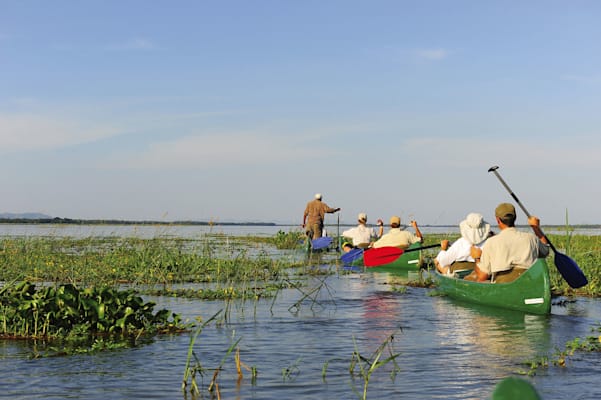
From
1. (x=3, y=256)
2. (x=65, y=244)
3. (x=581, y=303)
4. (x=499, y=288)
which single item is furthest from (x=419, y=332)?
(x=65, y=244)

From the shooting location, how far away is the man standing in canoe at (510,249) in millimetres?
10141

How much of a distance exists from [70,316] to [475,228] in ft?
25.7

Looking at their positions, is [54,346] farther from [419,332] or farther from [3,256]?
[3,256]

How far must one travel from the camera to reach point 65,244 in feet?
83.0

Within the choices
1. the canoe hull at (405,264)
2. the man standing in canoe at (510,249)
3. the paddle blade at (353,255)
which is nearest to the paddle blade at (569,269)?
the man standing in canoe at (510,249)

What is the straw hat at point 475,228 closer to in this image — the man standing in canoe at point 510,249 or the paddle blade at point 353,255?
the man standing in canoe at point 510,249

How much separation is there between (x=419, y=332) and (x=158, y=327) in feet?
11.6

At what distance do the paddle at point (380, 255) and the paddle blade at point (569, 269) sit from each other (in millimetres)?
7094

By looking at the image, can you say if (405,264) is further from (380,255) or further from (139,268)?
(139,268)

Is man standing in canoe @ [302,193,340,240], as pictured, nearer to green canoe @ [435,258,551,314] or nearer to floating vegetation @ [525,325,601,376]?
green canoe @ [435,258,551,314]

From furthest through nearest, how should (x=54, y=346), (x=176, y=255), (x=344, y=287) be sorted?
(x=176, y=255) < (x=344, y=287) < (x=54, y=346)

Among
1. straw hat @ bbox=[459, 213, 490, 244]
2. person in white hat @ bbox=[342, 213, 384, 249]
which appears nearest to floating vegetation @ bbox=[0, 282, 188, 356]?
straw hat @ bbox=[459, 213, 490, 244]

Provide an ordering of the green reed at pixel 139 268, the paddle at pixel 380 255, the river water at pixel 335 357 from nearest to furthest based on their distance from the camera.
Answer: the river water at pixel 335 357
the green reed at pixel 139 268
the paddle at pixel 380 255

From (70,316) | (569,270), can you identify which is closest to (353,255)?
(569,270)
